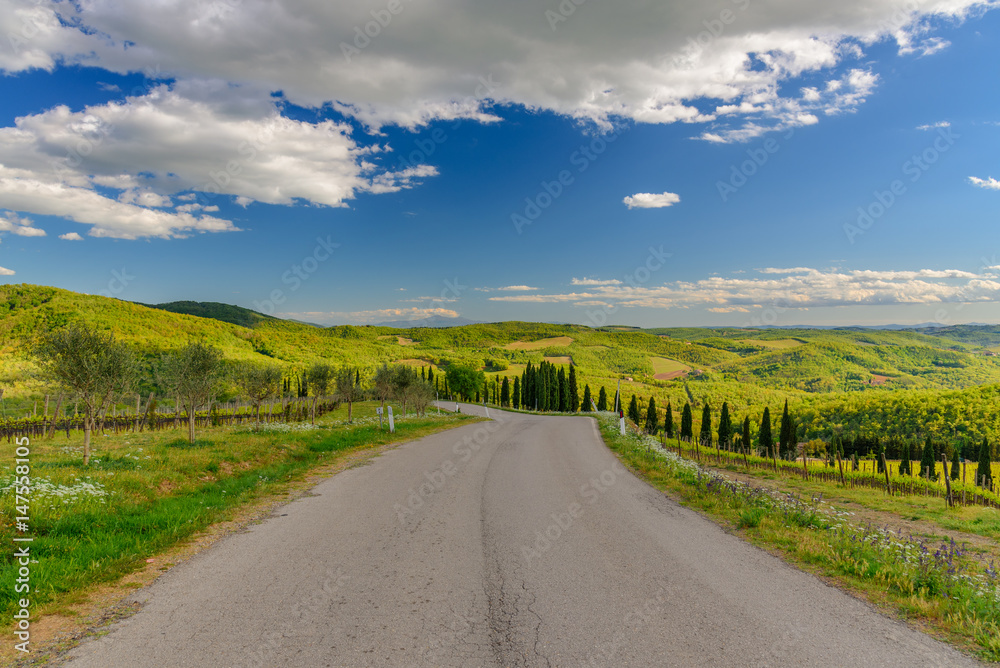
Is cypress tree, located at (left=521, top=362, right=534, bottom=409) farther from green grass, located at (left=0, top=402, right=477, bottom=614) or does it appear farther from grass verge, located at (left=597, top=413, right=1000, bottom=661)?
grass verge, located at (left=597, top=413, right=1000, bottom=661)

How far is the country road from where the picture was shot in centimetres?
402

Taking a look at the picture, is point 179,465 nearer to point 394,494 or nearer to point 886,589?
point 394,494

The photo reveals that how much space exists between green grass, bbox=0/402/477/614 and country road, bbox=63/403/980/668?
100cm

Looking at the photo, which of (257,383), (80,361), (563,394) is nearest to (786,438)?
(563,394)

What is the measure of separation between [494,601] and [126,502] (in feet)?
25.8

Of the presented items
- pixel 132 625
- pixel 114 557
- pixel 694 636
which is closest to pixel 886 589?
pixel 694 636

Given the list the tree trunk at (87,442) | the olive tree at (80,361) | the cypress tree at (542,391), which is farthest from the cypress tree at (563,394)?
the tree trunk at (87,442)

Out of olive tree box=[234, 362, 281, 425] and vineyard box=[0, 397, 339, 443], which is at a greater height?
olive tree box=[234, 362, 281, 425]

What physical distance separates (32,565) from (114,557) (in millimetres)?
820

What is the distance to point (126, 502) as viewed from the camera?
8.59 metres

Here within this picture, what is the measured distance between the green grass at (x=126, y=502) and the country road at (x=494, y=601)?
100 centimetres

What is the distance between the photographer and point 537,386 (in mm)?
95562

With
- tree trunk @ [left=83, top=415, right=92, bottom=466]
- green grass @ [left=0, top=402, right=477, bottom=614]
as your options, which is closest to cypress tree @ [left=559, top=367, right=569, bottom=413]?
green grass @ [left=0, top=402, right=477, bottom=614]

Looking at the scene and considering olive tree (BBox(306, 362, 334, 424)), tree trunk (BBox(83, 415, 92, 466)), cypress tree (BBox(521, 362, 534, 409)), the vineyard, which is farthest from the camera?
cypress tree (BBox(521, 362, 534, 409))
